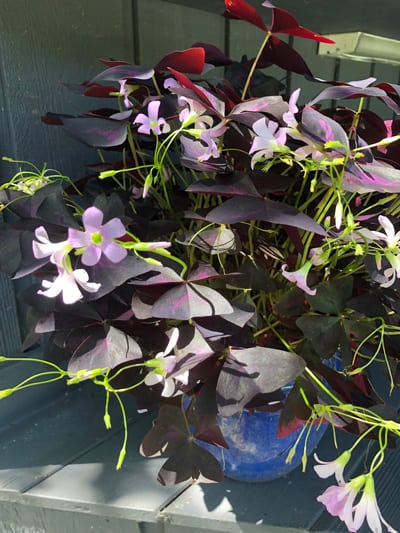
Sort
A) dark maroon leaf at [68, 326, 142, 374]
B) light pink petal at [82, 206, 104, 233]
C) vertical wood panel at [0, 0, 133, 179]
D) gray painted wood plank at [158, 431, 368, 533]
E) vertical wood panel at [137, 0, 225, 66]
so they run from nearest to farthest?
light pink petal at [82, 206, 104, 233] < dark maroon leaf at [68, 326, 142, 374] < gray painted wood plank at [158, 431, 368, 533] < vertical wood panel at [0, 0, 133, 179] < vertical wood panel at [137, 0, 225, 66]

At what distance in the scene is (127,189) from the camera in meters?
0.62

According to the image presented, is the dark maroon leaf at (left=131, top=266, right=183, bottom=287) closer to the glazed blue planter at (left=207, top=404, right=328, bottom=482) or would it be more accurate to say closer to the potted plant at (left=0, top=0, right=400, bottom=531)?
the potted plant at (left=0, top=0, right=400, bottom=531)

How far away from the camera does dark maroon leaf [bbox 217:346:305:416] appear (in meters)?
0.41

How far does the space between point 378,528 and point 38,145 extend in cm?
65

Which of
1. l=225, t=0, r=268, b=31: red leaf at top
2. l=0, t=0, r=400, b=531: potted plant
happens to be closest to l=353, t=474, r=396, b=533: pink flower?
l=0, t=0, r=400, b=531: potted plant

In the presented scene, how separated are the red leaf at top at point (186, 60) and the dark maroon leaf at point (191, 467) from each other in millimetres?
398

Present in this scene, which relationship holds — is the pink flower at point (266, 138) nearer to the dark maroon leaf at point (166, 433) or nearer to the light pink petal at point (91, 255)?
the light pink petal at point (91, 255)

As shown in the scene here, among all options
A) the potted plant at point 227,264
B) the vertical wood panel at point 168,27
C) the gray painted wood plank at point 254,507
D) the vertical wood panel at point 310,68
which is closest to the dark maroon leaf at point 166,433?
the potted plant at point 227,264

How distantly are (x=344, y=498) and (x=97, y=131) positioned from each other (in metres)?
0.39

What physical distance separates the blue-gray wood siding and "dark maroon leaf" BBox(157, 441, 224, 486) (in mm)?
364

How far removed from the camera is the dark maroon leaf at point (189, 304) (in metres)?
0.41

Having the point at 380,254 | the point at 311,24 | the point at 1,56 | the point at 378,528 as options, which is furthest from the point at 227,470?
the point at 311,24

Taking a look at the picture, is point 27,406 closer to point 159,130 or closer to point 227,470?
point 227,470

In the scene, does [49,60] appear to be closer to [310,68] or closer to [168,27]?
[168,27]
